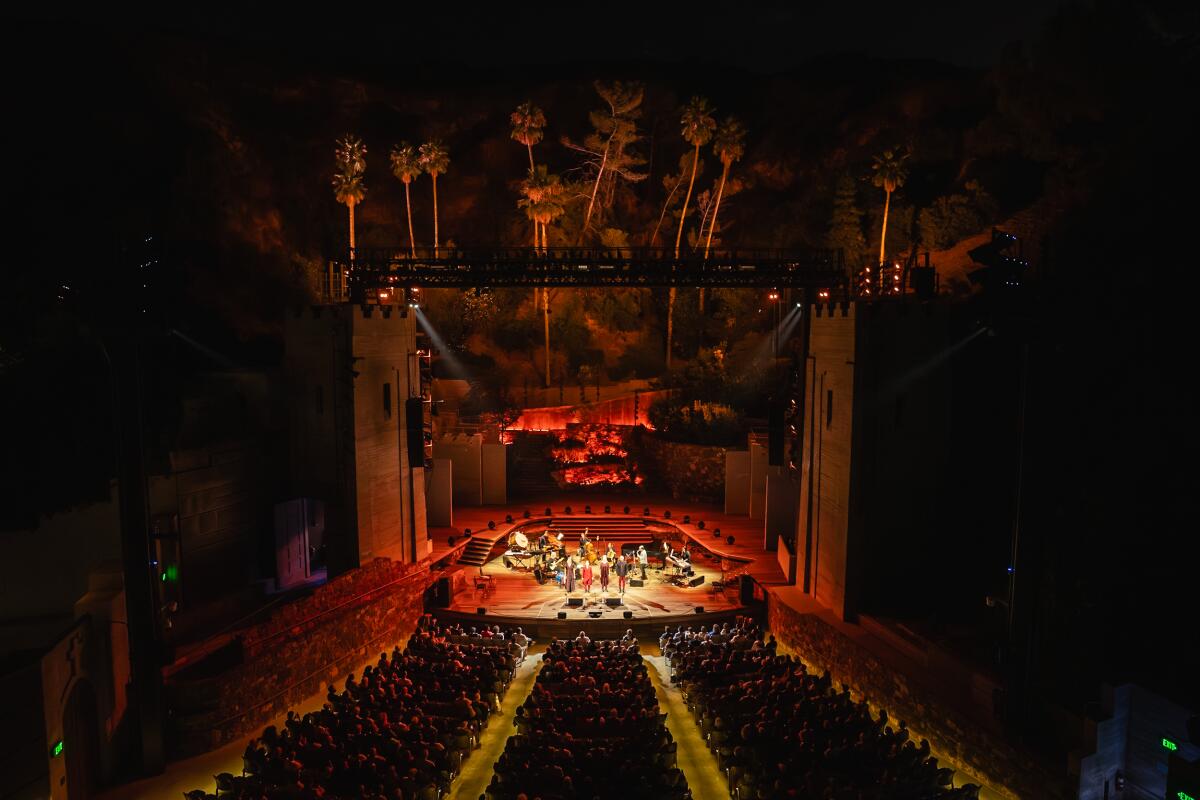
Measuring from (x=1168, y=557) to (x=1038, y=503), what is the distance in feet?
15.7

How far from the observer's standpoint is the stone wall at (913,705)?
50.1 ft

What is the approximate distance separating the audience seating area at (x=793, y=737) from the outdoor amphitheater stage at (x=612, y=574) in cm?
441

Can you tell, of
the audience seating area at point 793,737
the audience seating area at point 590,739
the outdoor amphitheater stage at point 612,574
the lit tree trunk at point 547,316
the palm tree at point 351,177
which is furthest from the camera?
the lit tree trunk at point 547,316

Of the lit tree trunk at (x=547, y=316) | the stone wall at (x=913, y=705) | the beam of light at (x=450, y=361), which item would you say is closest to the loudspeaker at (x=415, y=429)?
Result: the stone wall at (x=913, y=705)

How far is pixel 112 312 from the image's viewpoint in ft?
49.6

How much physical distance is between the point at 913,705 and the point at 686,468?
19.1 meters

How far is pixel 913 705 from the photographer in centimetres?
1794

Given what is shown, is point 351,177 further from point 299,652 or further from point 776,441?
point 299,652

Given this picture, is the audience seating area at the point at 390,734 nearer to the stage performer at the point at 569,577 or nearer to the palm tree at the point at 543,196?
the stage performer at the point at 569,577

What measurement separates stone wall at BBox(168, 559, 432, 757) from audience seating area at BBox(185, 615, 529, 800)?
1.06 m

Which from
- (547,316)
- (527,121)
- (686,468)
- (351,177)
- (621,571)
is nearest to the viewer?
(621,571)

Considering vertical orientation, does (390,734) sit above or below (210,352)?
below

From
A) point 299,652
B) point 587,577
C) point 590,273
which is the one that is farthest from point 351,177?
point 299,652

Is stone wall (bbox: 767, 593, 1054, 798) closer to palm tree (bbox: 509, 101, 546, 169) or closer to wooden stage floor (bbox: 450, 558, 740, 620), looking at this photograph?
wooden stage floor (bbox: 450, 558, 740, 620)
